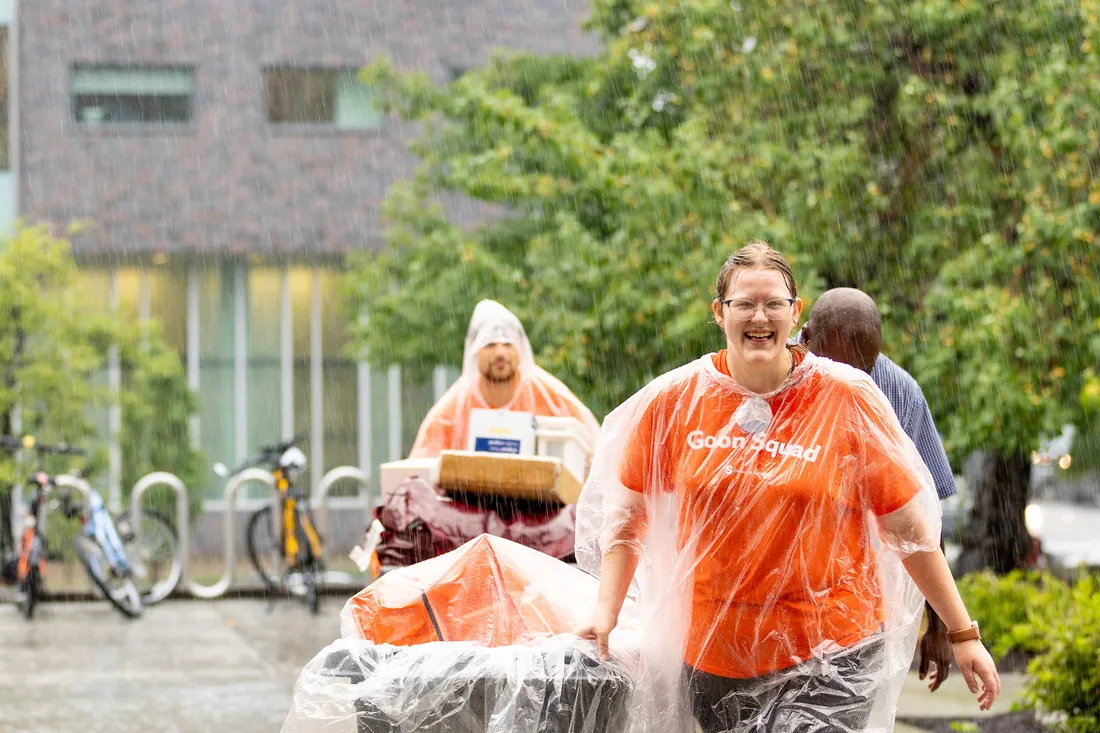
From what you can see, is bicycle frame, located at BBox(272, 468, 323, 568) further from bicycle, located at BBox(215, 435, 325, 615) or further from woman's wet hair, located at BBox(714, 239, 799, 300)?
woman's wet hair, located at BBox(714, 239, 799, 300)

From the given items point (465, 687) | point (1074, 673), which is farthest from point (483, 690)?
point (1074, 673)

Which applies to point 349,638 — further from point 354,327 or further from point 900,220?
point 354,327

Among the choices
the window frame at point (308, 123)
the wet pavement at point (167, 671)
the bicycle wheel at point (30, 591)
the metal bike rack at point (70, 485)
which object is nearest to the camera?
the wet pavement at point (167, 671)

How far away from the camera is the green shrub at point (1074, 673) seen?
21.4ft

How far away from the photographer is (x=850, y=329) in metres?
4.77

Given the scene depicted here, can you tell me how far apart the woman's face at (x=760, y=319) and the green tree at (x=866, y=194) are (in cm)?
718

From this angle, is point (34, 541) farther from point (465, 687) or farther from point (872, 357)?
point (465, 687)

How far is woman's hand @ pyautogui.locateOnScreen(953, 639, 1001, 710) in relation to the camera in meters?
3.63

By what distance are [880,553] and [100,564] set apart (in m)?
10.7

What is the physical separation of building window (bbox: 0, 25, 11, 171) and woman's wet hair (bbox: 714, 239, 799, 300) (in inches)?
780

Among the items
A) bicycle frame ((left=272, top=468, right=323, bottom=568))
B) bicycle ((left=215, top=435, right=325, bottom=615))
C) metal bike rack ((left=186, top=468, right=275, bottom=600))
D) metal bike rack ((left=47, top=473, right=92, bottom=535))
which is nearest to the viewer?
metal bike rack ((left=47, top=473, right=92, bottom=535))

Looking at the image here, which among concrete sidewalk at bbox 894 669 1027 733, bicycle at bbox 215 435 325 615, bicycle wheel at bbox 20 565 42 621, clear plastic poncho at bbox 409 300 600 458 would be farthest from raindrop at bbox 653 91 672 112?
clear plastic poncho at bbox 409 300 600 458

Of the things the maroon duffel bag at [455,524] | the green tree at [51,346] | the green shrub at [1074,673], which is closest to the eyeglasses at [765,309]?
the maroon duffel bag at [455,524]

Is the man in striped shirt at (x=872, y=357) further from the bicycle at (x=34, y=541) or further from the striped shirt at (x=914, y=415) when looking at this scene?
the bicycle at (x=34, y=541)
